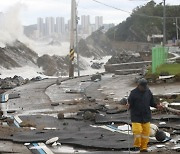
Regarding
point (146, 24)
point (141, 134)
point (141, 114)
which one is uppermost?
point (146, 24)

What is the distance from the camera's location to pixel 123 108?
1459cm

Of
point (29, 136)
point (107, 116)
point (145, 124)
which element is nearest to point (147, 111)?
point (145, 124)

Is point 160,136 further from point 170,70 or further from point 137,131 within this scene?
point 170,70

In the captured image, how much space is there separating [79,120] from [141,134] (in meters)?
4.58

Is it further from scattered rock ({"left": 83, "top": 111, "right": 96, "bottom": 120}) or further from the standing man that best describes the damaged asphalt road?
the standing man

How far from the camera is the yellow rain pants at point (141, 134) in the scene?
8.47 metres

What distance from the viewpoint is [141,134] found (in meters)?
8.52

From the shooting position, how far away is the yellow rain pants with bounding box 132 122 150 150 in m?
8.47

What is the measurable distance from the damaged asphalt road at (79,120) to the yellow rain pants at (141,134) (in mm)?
501

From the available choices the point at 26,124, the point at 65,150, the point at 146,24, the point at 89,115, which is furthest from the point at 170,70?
the point at 146,24

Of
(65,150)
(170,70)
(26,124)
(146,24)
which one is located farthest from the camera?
(146,24)

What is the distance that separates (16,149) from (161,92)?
10222 mm

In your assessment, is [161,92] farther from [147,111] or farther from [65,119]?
[147,111]

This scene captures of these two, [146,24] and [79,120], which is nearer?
[79,120]
